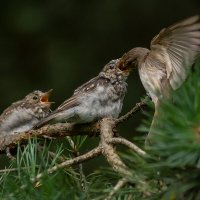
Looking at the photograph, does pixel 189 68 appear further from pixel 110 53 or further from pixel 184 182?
pixel 110 53

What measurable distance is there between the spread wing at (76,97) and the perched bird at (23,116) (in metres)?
0.65

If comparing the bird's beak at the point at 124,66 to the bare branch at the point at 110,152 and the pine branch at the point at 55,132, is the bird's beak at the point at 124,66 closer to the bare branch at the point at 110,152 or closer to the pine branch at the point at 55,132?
the pine branch at the point at 55,132

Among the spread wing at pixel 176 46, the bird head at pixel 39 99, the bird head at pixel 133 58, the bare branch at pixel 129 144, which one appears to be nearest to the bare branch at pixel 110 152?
the bare branch at pixel 129 144

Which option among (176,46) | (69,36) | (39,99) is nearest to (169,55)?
Result: (176,46)

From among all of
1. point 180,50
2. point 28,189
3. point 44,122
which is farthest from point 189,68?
point 44,122

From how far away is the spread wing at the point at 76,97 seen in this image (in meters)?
4.80

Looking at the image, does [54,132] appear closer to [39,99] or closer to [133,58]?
[133,58]

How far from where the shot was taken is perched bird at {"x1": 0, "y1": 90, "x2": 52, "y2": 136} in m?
5.70

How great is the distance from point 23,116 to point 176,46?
2.45 metres

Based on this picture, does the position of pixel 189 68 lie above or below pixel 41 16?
above

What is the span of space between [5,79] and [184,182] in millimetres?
8031

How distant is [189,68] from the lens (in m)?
2.55

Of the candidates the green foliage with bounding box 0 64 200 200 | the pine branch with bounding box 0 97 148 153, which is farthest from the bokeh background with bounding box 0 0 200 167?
the green foliage with bounding box 0 64 200 200

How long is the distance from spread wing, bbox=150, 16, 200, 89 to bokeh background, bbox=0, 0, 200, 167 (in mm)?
6585
